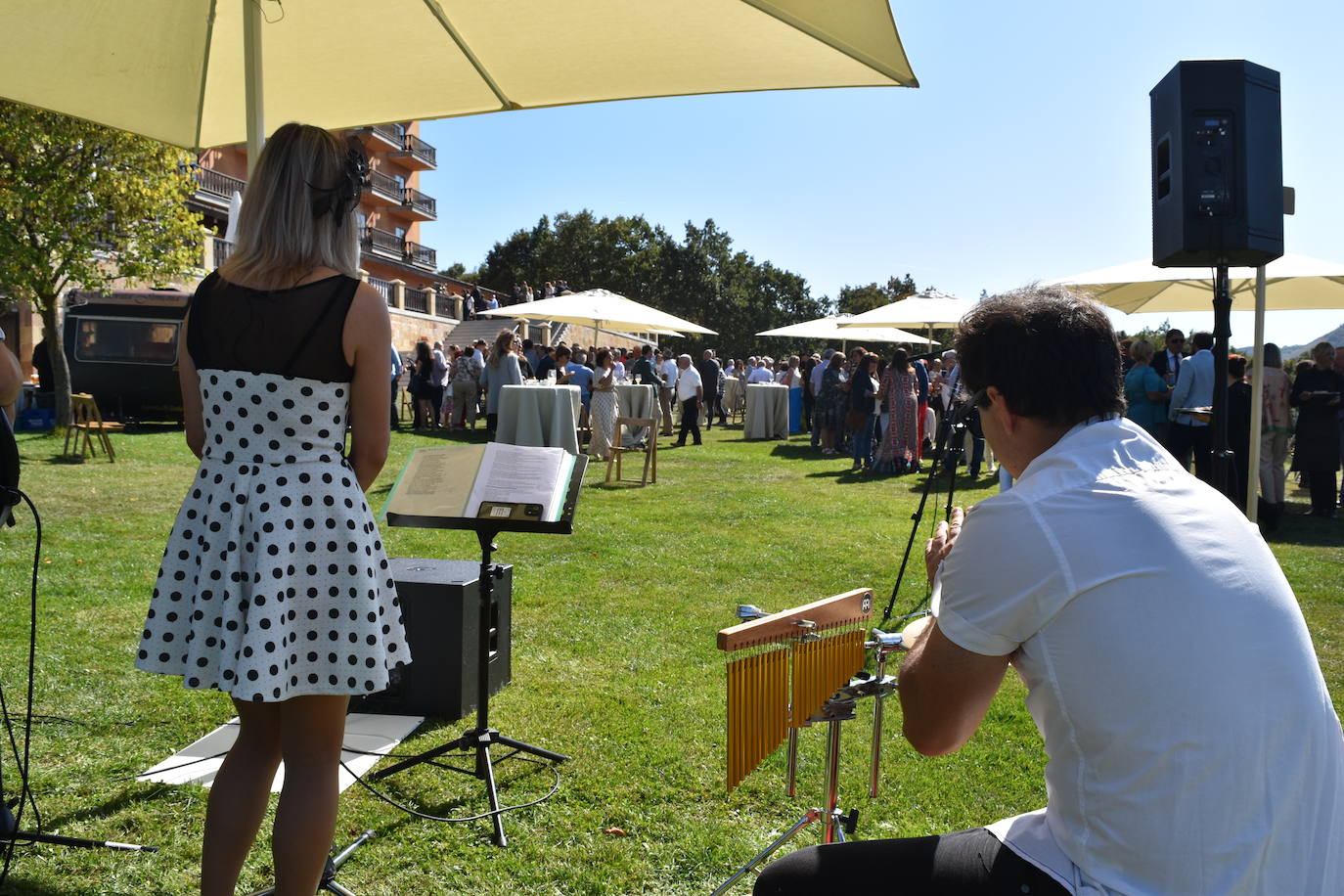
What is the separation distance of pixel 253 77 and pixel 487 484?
1617 mm

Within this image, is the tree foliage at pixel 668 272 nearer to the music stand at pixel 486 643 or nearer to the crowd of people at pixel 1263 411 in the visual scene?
the crowd of people at pixel 1263 411

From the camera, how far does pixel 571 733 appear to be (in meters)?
4.66

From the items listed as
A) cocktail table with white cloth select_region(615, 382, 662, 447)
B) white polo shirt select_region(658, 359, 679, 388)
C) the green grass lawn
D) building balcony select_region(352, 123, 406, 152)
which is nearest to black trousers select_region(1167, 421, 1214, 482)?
the green grass lawn

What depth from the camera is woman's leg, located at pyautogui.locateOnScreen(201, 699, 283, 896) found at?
2561 millimetres

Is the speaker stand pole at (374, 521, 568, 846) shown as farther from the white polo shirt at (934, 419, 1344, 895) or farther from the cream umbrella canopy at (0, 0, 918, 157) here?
the white polo shirt at (934, 419, 1344, 895)

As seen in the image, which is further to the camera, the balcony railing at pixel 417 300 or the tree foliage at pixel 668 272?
the tree foliage at pixel 668 272

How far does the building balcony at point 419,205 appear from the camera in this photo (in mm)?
62359

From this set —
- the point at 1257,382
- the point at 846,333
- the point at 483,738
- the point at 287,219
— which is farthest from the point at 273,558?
the point at 846,333

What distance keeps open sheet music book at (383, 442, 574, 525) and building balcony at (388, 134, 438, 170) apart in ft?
198

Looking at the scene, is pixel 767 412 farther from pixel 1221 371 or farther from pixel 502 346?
pixel 1221 371

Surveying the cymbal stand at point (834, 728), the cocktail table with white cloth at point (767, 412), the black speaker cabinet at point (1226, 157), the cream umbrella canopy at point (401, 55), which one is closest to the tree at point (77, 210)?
the cocktail table with white cloth at point (767, 412)

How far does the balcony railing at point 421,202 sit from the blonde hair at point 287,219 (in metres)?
62.8

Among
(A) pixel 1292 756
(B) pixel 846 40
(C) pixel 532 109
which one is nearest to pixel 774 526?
(C) pixel 532 109

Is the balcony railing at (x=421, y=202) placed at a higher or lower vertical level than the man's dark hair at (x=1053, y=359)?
higher
